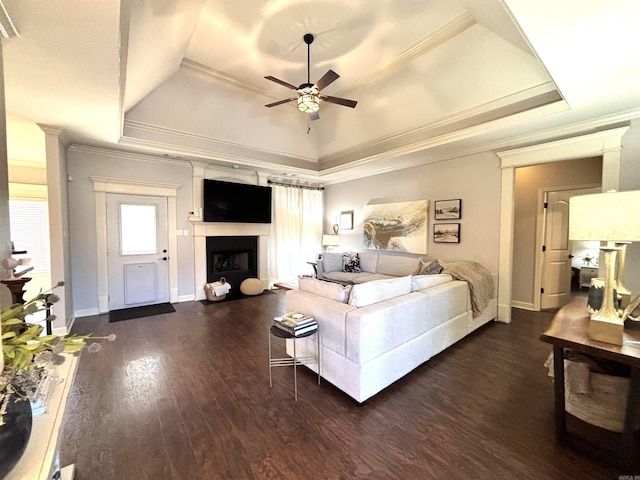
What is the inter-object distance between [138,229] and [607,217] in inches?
224

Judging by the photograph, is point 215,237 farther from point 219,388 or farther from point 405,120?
point 405,120

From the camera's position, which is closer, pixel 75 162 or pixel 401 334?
pixel 401 334

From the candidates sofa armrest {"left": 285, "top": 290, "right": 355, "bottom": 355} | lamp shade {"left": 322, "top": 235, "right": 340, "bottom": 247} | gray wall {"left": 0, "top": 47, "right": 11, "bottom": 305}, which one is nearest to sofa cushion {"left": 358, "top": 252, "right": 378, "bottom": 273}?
lamp shade {"left": 322, "top": 235, "right": 340, "bottom": 247}

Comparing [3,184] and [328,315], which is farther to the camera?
[328,315]

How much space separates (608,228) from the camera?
4.72 feet

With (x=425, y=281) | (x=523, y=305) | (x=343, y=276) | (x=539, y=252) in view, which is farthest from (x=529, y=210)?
(x=343, y=276)

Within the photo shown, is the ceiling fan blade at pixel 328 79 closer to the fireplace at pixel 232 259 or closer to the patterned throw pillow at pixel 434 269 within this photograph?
the patterned throw pillow at pixel 434 269

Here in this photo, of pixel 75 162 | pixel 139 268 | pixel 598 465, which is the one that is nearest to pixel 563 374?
pixel 598 465

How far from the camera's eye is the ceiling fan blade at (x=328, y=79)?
2760 mm

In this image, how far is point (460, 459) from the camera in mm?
1562

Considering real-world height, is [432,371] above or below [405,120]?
below

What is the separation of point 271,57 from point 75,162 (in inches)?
133

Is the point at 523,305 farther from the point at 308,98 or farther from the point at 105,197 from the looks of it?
the point at 105,197

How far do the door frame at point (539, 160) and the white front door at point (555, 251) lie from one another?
3.77 ft
